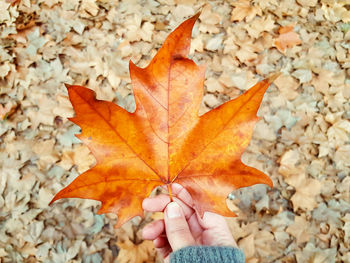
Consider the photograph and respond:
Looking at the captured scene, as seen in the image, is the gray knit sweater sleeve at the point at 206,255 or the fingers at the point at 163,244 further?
the fingers at the point at 163,244

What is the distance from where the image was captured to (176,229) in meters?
1.30

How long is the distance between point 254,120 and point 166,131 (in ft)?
1.09

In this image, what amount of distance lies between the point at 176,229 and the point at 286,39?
2438 mm

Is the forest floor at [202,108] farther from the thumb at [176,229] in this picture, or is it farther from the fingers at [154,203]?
the thumb at [176,229]

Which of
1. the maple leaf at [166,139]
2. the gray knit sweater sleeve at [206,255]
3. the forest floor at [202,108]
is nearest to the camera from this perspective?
the maple leaf at [166,139]

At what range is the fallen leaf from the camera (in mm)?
2811

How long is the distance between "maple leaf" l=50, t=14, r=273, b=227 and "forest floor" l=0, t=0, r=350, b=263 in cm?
135

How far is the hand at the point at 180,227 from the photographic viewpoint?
4.27 feet

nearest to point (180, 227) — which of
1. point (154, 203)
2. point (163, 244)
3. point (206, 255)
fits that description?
point (206, 255)

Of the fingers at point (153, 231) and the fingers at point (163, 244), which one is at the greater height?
the fingers at point (153, 231)

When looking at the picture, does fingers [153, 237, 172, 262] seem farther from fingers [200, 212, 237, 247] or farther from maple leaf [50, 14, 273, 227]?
maple leaf [50, 14, 273, 227]

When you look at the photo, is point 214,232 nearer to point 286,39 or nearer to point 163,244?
point 163,244

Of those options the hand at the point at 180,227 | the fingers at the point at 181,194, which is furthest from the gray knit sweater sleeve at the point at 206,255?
the fingers at the point at 181,194

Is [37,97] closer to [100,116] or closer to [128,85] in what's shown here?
[128,85]
